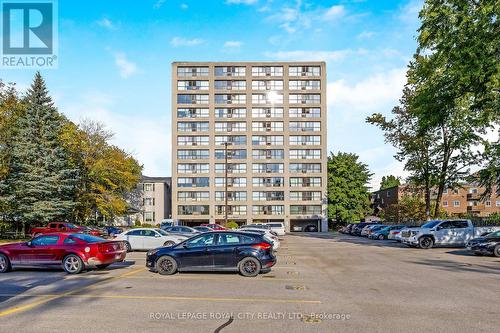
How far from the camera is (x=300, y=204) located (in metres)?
88.3

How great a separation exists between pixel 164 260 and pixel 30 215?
97.9 ft

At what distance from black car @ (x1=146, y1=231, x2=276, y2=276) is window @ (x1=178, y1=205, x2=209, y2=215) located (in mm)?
73462

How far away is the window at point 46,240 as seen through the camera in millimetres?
15562

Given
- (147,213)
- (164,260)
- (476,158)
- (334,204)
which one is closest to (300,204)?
(334,204)

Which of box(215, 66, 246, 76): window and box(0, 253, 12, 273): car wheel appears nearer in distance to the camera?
box(0, 253, 12, 273): car wheel

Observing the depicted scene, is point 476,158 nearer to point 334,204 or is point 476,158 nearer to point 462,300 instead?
point 462,300

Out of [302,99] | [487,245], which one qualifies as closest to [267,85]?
[302,99]

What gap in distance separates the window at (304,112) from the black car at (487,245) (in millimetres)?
67593

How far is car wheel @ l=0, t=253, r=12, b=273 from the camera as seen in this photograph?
1564 cm

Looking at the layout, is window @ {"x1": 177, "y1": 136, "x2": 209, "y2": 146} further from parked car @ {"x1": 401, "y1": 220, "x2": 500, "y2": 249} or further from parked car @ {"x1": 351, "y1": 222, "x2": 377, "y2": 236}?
parked car @ {"x1": 401, "y1": 220, "x2": 500, "y2": 249}

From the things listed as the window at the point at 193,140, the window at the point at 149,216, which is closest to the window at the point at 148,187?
the window at the point at 149,216

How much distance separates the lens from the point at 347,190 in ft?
284

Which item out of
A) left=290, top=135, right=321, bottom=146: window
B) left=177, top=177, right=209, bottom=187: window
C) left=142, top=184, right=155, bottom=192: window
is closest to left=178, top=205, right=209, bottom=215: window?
left=177, top=177, right=209, bottom=187: window

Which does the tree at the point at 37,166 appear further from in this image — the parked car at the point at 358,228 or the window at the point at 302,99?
the window at the point at 302,99
